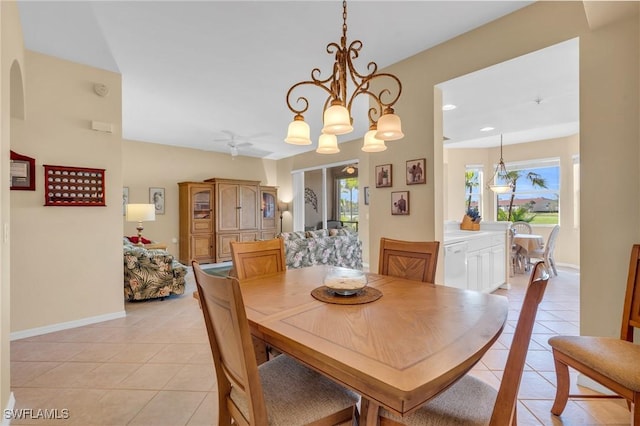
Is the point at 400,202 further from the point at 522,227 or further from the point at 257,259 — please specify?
the point at 522,227

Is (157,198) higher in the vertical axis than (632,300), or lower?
higher

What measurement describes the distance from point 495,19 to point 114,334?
14.2ft

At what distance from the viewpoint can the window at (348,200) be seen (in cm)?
642

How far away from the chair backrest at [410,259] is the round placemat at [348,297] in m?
0.44

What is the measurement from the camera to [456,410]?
3.35 ft

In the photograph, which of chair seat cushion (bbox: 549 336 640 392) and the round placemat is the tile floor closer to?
chair seat cushion (bbox: 549 336 640 392)

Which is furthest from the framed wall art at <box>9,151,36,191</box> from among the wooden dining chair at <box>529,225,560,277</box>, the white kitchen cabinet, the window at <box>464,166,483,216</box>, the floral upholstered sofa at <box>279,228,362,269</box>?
the window at <box>464,166,483,216</box>

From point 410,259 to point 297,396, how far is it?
116 cm

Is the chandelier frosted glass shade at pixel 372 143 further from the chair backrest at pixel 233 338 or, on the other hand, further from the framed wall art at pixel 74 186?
the framed wall art at pixel 74 186

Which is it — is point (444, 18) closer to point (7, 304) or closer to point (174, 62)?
point (174, 62)

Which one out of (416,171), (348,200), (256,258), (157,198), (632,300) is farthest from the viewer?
(348,200)

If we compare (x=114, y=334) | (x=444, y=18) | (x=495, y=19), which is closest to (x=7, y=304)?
(x=114, y=334)

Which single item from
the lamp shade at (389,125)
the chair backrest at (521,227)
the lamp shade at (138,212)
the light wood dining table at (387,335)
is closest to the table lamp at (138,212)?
the lamp shade at (138,212)

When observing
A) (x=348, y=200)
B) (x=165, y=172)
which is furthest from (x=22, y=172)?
(x=348, y=200)
